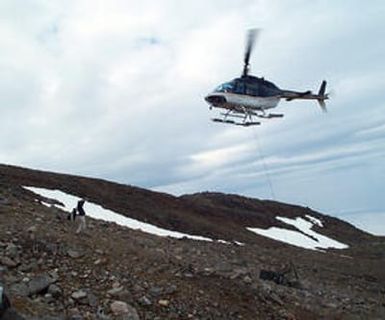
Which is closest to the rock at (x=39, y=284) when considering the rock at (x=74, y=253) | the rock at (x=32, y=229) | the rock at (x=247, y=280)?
the rock at (x=74, y=253)

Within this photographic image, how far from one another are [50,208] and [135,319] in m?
14.6

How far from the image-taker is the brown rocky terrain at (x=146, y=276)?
18.7m

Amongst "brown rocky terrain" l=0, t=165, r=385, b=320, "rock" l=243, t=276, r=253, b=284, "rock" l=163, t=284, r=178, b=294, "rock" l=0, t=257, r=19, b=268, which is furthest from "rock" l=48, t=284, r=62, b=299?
"rock" l=243, t=276, r=253, b=284

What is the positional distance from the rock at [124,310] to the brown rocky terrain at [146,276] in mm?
30

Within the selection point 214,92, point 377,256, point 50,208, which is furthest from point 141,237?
point 377,256

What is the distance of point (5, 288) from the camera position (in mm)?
18062

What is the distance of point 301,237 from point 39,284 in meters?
42.5

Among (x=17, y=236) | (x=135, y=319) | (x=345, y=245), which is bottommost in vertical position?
(x=135, y=319)

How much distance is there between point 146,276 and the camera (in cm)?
2142

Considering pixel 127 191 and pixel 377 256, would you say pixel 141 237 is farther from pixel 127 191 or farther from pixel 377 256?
pixel 377 256

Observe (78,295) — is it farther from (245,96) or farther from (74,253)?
(245,96)

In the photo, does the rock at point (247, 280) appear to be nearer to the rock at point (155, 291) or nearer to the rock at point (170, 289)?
the rock at point (170, 289)

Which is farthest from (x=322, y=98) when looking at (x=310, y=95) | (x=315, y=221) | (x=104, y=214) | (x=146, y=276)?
(x=315, y=221)

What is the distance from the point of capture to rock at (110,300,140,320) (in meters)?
18.2
